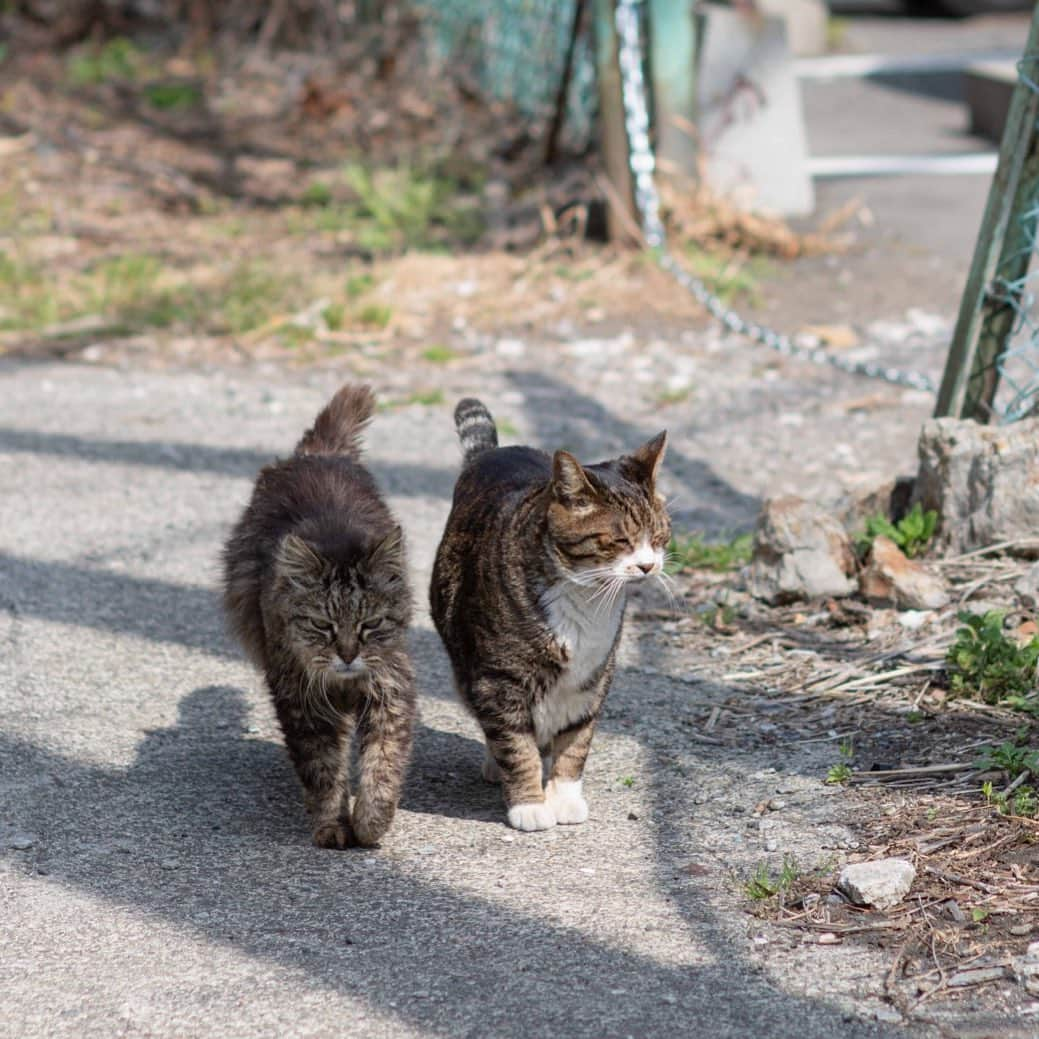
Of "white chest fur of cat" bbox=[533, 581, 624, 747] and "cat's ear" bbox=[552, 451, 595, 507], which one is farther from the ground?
"cat's ear" bbox=[552, 451, 595, 507]

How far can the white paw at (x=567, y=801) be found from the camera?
3.90 metres

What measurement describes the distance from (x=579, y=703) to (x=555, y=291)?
507 cm

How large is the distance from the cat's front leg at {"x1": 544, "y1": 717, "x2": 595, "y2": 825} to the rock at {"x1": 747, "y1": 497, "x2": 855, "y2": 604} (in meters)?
1.37

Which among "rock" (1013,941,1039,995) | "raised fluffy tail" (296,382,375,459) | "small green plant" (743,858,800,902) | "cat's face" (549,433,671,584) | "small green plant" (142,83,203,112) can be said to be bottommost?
"small green plant" (142,83,203,112)

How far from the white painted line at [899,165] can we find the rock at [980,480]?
6063 mm

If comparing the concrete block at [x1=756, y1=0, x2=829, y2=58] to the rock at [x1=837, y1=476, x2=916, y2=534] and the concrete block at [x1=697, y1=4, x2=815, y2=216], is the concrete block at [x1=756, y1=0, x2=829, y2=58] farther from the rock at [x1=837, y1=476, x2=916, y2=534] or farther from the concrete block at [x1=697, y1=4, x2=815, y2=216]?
the rock at [x1=837, y1=476, x2=916, y2=534]

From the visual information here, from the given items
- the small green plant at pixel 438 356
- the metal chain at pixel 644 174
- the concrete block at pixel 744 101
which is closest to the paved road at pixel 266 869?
Answer: the small green plant at pixel 438 356

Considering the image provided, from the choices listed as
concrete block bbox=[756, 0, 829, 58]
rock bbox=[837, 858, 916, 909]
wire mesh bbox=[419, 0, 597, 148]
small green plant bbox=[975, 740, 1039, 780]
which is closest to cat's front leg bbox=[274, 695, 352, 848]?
rock bbox=[837, 858, 916, 909]

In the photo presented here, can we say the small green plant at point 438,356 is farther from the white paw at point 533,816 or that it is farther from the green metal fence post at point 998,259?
the white paw at point 533,816

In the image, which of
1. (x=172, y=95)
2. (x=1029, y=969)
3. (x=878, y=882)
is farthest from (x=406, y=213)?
(x=1029, y=969)

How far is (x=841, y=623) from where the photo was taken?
495cm

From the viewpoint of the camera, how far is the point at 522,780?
3889 mm

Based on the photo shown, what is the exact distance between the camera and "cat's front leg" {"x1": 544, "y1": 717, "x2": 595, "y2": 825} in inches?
154

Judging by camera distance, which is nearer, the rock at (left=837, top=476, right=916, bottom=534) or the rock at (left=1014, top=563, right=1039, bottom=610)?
the rock at (left=1014, top=563, right=1039, bottom=610)
